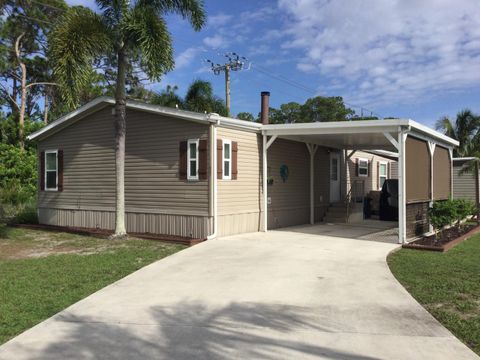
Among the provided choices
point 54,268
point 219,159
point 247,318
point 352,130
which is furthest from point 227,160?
point 247,318

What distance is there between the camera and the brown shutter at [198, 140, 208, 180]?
35.3 ft

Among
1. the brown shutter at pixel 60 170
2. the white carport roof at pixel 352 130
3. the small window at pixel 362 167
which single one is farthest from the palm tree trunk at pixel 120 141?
the small window at pixel 362 167

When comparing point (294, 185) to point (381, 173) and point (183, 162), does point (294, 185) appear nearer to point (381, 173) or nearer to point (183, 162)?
point (183, 162)

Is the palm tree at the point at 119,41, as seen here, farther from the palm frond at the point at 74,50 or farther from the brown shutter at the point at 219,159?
the brown shutter at the point at 219,159

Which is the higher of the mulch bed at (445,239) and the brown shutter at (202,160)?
the brown shutter at (202,160)

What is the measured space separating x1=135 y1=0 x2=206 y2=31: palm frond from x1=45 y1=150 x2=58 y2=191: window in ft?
19.5

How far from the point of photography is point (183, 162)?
1112cm

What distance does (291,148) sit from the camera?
1412 cm

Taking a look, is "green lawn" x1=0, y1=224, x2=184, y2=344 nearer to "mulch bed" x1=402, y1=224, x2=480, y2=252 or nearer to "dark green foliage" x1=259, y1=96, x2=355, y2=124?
"mulch bed" x1=402, y1=224, x2=480, y2=252

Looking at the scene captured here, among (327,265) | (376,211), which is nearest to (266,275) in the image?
(327,265)

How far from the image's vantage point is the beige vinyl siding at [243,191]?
11203 millimetres

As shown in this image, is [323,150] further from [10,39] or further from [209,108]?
[10,39]

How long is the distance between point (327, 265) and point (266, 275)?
1348 millimetres

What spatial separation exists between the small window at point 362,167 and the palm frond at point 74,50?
39.1 feet
